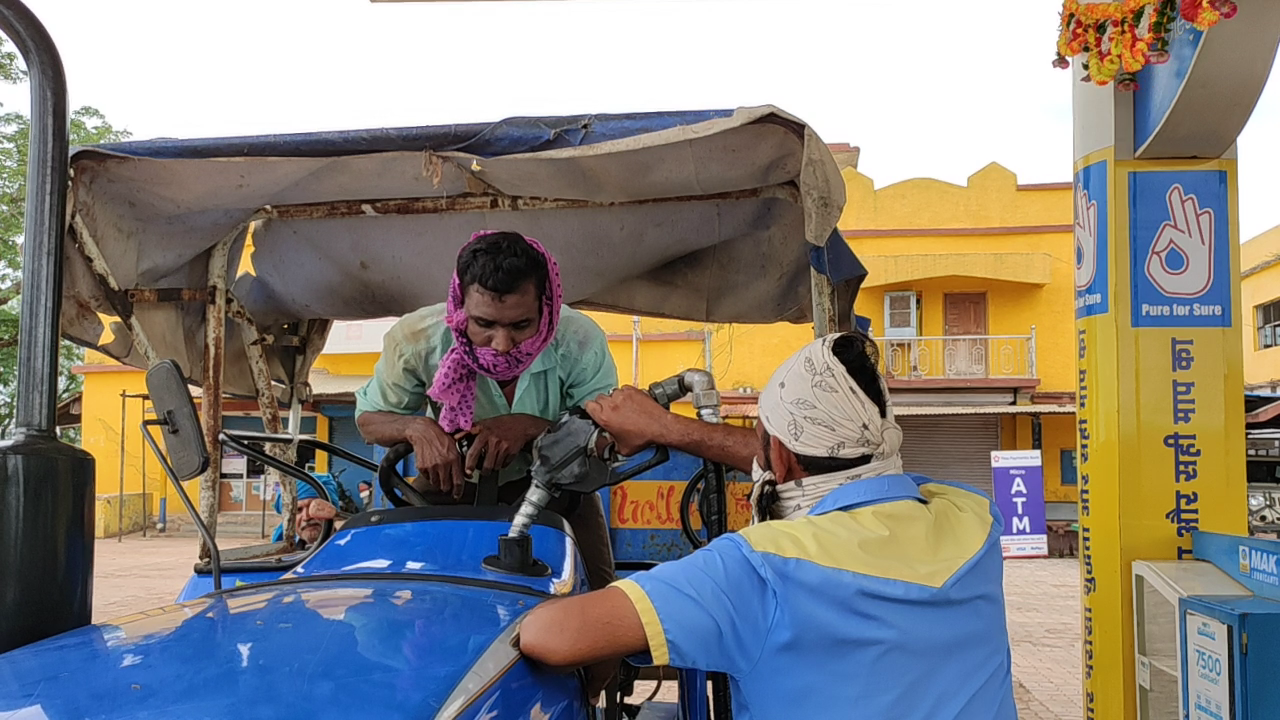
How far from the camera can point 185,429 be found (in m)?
1.90

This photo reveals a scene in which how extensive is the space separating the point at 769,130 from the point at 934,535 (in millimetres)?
1557

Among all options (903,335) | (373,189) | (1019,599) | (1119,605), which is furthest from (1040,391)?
(373,189)

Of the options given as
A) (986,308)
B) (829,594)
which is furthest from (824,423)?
(986,308)

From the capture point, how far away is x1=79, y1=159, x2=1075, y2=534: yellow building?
19047mm

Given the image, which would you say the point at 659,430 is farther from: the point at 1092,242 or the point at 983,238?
the point at 983,238

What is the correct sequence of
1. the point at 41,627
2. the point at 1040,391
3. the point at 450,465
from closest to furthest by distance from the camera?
the point at 41,627 → the point at 450,465 → the point at 1040,391

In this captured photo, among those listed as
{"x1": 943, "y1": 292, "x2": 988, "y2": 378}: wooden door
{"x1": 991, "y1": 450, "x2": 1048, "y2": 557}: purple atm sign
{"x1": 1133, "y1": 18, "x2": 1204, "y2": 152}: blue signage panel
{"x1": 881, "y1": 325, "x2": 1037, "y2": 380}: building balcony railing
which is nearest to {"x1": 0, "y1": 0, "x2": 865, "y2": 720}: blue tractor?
{"x1": 1133, "y1": 18, "x2": 1204, "y2": 152}: blue signage panel

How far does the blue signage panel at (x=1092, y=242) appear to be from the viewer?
11.7 ft

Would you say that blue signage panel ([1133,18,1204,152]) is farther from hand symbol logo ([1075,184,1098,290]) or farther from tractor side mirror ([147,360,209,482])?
tractor side mirror ([147,360,209,482])

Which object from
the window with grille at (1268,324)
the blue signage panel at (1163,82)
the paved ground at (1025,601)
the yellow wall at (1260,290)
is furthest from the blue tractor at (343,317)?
the window with grille at (1268,324)

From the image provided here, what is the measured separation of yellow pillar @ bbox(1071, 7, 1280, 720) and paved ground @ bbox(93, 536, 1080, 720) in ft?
11.7

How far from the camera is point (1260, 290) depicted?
19781 mm

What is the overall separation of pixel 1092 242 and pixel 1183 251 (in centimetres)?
31

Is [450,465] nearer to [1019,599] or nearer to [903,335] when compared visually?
[1019,599]
